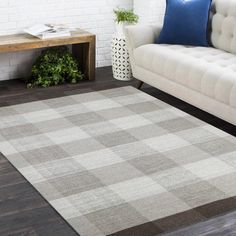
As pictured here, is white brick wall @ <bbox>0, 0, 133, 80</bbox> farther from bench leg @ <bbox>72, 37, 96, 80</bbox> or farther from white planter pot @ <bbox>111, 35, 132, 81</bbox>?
white planter pot @ <bbox>111, 35, 132, 81</bbox>

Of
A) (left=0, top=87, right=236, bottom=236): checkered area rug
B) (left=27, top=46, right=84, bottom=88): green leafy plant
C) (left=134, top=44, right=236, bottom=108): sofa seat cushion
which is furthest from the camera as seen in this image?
(left=27, top=46, right=84, bottom=88): green leafy plant

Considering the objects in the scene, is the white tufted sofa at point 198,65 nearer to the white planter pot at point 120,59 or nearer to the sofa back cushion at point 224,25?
the sofa back cushion at point 224,25

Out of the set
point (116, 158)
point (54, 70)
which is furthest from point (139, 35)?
point (116, 158)

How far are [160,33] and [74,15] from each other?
963mm

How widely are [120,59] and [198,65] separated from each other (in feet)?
3.71

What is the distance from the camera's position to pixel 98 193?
9.66 feet

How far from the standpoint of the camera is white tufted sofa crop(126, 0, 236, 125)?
3740mm

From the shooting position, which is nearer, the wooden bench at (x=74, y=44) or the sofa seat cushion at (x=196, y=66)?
the sofa seat cushion at (x=196, y=66)

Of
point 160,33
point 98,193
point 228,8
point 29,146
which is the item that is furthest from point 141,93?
point 98,193

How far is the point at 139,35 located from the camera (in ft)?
15.0

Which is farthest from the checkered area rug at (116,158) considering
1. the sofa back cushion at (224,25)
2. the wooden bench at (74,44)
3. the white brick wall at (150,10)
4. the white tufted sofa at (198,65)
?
the white brick wall at (150,10)

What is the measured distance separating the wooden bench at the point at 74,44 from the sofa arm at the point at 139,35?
38 centimetres

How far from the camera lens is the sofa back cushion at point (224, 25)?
14.4 feet

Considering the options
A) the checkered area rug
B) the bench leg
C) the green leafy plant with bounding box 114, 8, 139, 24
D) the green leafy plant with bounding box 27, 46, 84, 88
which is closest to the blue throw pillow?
the green leafy plant with bounding box 114, 8, 139, 24
